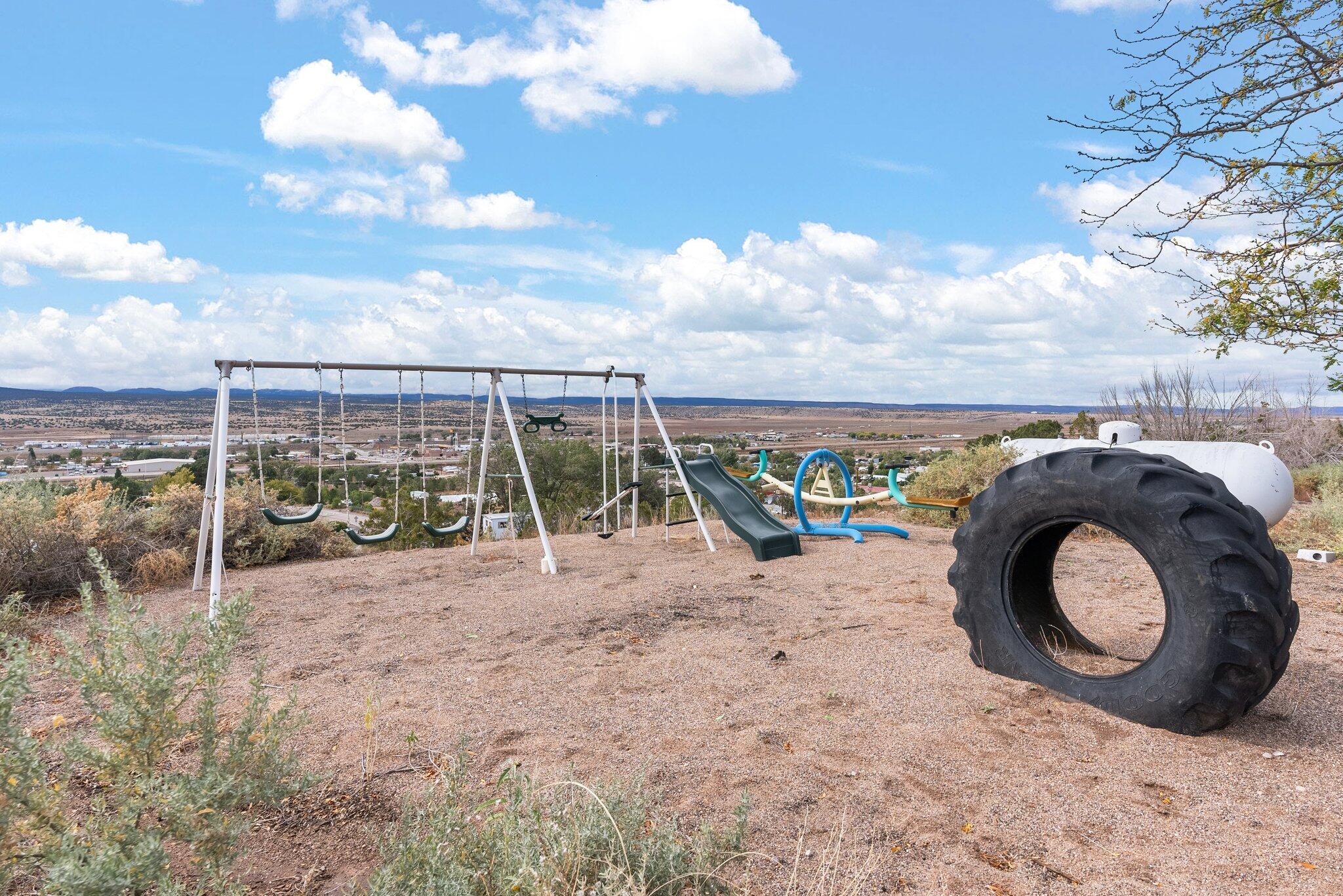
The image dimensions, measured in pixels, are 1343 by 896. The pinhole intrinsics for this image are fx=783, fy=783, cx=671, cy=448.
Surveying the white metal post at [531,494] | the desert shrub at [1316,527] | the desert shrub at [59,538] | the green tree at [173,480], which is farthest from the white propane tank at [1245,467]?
the green tree at [173,480]

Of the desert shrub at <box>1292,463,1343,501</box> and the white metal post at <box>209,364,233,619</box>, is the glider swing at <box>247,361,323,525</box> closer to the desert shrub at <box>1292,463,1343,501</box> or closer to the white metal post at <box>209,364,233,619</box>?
the white metal post at <box>209,364,233,619</box>

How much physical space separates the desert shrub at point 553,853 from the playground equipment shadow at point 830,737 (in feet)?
0.97

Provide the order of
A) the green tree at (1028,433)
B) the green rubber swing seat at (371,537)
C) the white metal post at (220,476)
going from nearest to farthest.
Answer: the white metal post at (220,476) < the green rubber swing seat at (371,537) < the green tree at (1028,433)

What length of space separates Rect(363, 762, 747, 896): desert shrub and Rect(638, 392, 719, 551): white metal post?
610cm

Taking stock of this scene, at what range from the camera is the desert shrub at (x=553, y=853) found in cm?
200

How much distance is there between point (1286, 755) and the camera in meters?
3.25

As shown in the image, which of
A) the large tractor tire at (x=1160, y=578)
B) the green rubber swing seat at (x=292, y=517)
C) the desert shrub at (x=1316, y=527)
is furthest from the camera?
the desert shrub at (x=1316, y=527)

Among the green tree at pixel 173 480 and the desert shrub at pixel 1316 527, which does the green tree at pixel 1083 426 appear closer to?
the desert shrub at pixel 1316 527

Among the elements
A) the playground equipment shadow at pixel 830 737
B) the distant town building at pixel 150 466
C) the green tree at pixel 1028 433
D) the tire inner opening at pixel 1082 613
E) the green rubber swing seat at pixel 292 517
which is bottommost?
the playground equipment shadow at pixel 830 737

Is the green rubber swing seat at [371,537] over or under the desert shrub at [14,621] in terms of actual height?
over

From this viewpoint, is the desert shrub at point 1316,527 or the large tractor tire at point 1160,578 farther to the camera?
the desert shrub at point 1316,527

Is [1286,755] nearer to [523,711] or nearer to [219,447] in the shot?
[523,711]

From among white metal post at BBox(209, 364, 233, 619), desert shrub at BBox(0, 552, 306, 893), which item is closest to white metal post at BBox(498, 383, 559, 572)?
white metal post at BBox(209, 364, 233, 619)

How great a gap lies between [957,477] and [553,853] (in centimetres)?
952
